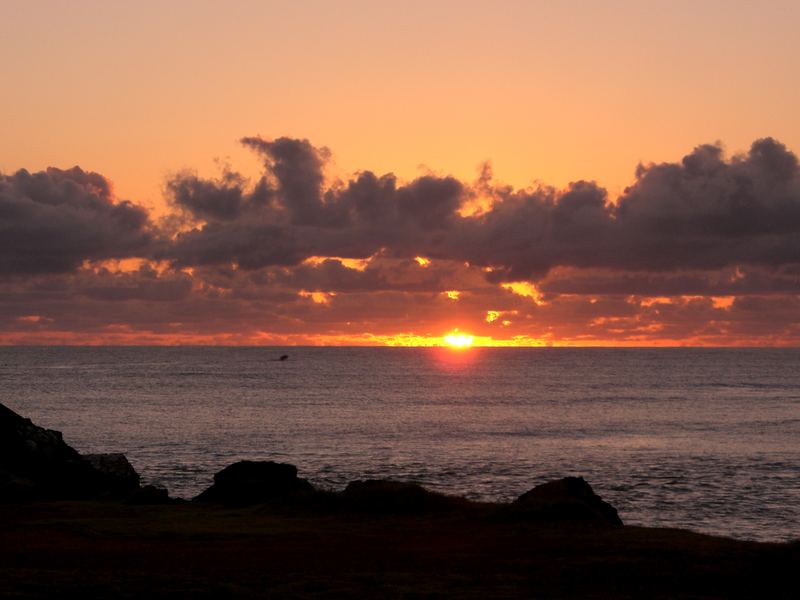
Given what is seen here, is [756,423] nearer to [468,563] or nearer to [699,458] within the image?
[699,458]

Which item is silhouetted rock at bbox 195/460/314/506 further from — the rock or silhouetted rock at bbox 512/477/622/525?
silhouetted rock at bbox 512/477/622/525

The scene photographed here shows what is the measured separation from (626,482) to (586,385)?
12744cm

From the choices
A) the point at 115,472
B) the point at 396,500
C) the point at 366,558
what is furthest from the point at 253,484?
the point at 366,558

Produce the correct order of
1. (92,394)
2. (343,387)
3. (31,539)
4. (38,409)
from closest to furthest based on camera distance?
(31,539), (38,409), (92,394), (343,387)

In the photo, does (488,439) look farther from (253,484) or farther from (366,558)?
(366,558)

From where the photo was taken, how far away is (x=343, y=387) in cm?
17200

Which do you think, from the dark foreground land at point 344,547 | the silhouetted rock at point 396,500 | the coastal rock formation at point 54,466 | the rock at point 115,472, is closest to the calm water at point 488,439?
the rock at point 115,472

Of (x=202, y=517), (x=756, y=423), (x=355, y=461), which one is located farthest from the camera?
(x=756, y=423)

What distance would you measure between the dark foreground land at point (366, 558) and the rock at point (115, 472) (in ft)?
25.0

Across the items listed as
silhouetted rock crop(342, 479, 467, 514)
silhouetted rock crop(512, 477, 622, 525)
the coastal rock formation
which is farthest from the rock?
silhouetted rock crop(512, 477, 622, 525)

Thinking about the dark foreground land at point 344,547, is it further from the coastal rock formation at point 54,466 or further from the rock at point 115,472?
the rock at point 115,472

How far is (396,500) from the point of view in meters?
33.8

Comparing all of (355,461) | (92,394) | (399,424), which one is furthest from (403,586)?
(92,394)

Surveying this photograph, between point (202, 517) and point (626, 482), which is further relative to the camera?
point (626, 482)
